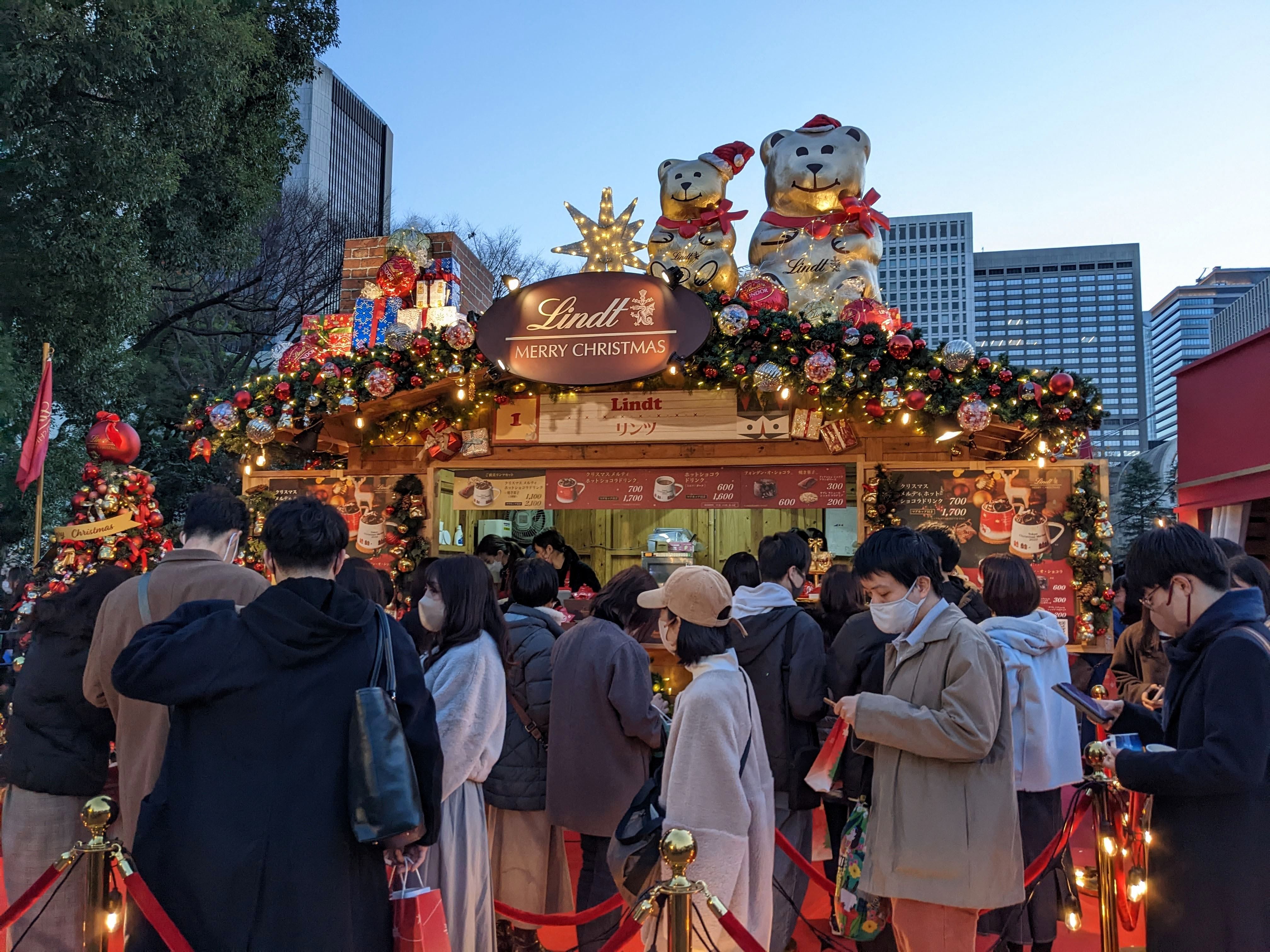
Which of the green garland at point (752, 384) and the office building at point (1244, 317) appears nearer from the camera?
the green garland at point (752, 384)

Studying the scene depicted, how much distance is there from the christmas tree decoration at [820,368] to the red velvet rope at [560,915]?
438 centimetres

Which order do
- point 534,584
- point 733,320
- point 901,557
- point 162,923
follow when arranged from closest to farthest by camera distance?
point 162,923
point 901,557
point 534,584
point 733,320

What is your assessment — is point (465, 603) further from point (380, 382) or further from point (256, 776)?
point (380, 382)

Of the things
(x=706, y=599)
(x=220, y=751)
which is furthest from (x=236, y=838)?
(x=706, y=599)

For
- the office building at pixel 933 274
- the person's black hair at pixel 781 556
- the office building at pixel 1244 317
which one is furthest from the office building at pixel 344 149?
the office building at pixel 933 274

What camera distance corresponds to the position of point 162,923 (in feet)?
7.30

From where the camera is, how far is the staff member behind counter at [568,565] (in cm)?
884

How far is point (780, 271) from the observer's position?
8.90m

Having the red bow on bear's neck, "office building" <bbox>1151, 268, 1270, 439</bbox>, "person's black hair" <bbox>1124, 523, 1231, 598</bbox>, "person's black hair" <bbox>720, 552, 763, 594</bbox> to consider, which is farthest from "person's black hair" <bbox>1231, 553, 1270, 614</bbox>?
"office building" <bbox>1151, 268, 1270, 439</bbox>

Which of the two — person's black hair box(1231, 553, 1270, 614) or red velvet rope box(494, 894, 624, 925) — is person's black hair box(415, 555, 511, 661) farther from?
person's black hair box(1231, 553, 1270, 614)

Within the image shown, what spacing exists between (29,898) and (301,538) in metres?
1.72

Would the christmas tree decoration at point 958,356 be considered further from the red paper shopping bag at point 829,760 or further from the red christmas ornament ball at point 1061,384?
the red paper shopping bag at point 829,760

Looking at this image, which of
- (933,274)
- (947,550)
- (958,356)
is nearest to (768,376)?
(958,356)

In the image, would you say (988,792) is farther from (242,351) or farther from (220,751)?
(242,351)
